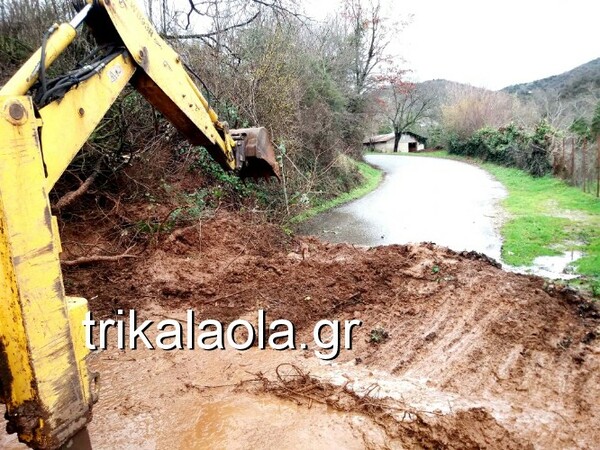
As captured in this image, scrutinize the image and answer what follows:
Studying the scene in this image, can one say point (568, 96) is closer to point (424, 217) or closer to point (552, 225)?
point (424, 217)

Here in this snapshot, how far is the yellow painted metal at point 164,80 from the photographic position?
3.02 m


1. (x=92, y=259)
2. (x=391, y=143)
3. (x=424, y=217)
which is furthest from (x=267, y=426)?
(x=391, y=143)

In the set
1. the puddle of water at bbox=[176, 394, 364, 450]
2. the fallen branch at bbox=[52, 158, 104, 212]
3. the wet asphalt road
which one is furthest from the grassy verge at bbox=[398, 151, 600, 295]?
the fallen branch at bbox=[52, 158, 104, 212]

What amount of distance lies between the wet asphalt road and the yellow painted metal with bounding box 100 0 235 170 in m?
6.36

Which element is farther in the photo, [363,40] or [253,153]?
[363,40]

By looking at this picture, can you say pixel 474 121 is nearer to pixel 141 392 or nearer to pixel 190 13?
pixel 190 13

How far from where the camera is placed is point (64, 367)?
6.59 feet

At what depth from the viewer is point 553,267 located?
293 inches

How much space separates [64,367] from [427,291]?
477cm

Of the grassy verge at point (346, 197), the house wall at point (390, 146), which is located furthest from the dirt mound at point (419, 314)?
the house wall at point (390, 146)

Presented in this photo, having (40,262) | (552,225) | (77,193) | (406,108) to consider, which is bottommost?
(552,225)

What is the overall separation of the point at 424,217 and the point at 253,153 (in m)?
8.25

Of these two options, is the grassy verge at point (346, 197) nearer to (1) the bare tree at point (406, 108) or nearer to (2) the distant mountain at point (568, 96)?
(2) the distant mountain at point (568, 96)

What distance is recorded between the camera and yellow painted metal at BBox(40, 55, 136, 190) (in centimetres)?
224
